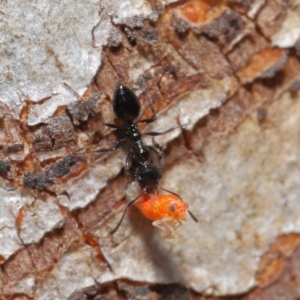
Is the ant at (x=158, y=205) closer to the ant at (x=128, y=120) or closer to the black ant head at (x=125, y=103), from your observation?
the ant at (x=128, y=120)

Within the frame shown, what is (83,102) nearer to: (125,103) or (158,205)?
(125,103)

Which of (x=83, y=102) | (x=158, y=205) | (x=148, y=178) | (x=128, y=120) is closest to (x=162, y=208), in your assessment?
(x=158, y=205)

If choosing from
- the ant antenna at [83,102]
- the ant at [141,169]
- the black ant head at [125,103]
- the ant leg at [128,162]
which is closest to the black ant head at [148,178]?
the ant at [141,169]

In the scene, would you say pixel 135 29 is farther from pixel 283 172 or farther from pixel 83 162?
pixel 283 172

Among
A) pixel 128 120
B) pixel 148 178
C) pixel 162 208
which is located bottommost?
pixel 162 208

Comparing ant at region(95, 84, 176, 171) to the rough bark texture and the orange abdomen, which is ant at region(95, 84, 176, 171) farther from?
the orange abdomen

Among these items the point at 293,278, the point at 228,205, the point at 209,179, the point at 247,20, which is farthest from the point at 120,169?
the point at 293,278
